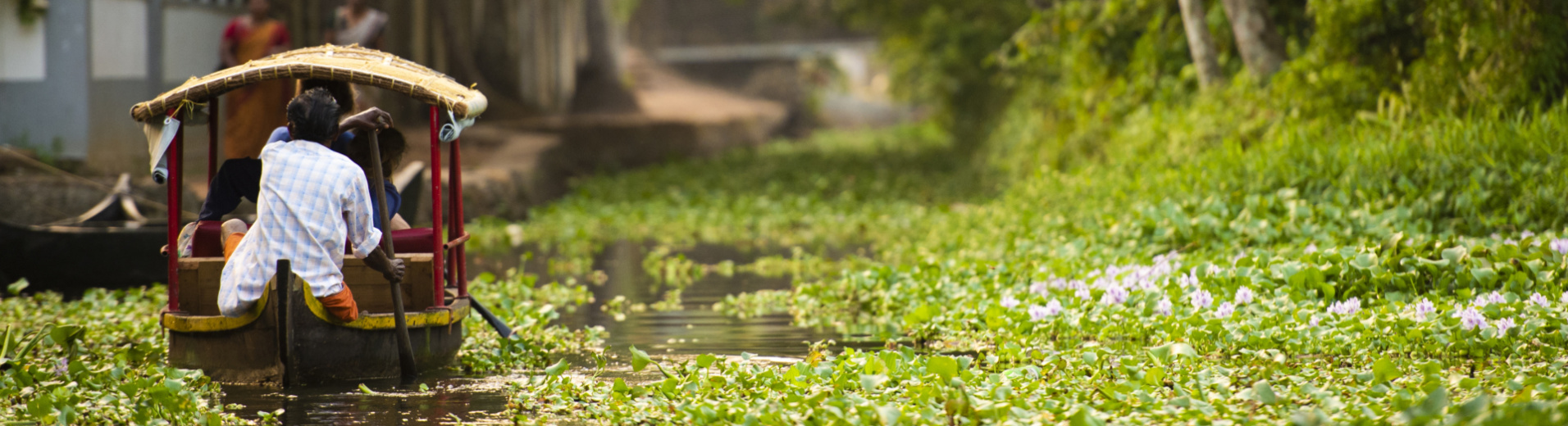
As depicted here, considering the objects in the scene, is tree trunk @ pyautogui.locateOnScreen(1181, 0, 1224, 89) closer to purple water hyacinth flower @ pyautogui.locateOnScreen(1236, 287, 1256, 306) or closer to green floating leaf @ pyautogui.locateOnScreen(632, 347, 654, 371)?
purple water hyacinth flower @ pyautogui.locateOnScreen(1236, 287, 1256, 306)

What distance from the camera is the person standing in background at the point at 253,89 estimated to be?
10789 mm

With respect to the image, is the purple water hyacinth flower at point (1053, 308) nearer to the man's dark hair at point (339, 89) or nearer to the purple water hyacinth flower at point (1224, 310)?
the purple water hyacinth flower at point (1224, 310)

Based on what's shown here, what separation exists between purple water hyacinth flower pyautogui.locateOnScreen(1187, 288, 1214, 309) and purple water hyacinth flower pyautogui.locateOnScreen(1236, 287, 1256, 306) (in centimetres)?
12

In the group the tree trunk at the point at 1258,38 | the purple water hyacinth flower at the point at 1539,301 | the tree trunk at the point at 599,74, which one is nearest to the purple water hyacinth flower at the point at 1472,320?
the purple water hyacinth flower at the point at 1539,301

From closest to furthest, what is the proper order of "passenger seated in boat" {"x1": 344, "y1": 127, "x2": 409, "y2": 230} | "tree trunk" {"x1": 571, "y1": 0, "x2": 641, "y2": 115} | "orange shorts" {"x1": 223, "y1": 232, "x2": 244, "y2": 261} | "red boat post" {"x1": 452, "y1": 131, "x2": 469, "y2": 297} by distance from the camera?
"orange shorts" {"x1": 223, "y1": 232, "x2": 244, "y2": 261} < "passenger seated in boat" {"x1": 344, "y1": 127, "x2": 409, "y2": 230} < "red boat post" {"x1": 452, "y1": 131, "x2": 469, "y2": 297} < "tree trunk" {"x1": 571, "y1": 0, "x2": 641, "y2": 115}

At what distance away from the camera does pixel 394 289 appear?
209 inches

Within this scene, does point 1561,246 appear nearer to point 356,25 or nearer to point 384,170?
point 384,170

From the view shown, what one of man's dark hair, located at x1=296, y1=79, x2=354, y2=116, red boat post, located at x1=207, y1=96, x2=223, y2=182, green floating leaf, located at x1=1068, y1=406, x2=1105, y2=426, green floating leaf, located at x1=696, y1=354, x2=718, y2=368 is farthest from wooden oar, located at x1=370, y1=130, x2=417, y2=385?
green floating leaf, located at x1=1068, y1=406, x2=1105, y2=426

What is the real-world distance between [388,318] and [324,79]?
102cm

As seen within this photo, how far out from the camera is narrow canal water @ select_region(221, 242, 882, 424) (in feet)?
16.0

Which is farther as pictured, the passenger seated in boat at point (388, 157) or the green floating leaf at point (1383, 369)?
the passenger seated in boat at point (388, 157)

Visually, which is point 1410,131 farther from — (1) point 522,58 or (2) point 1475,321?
(1) point 522,58

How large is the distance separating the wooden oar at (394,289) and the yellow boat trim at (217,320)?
47 cm

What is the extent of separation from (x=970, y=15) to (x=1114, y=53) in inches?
246
